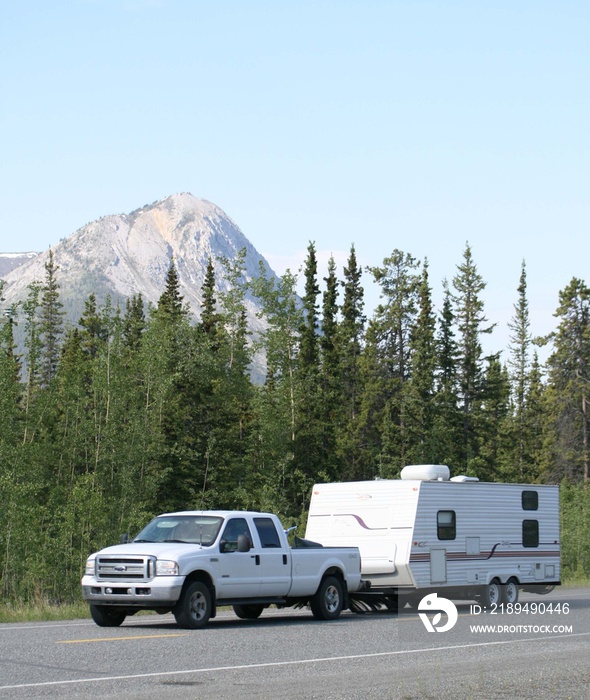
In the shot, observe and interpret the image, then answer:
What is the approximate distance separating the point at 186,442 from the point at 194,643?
46.1 meters

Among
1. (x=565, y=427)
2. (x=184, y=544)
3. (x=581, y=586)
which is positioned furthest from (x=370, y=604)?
(x=565, y=427)

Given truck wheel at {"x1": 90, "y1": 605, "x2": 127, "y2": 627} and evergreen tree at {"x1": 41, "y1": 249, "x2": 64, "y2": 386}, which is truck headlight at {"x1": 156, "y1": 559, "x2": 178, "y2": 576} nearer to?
truck wheel at {"x1": 90, "y1": 605, "x2": 127, "y2": 627}

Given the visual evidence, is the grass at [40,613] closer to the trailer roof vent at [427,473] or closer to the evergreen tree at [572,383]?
the trailer roof vent at [427,473]

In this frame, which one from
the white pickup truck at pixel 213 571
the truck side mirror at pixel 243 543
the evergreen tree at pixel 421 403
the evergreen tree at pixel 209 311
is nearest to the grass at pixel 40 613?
the white pickup truck at pixel 213 571

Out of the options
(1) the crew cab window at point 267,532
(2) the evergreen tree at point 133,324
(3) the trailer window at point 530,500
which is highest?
(2) the evergreen tree at point 133,324

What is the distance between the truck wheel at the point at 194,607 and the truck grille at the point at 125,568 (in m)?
0.69

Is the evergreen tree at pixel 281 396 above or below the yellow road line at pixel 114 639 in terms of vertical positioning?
above

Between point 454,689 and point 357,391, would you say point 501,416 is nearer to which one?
point 357,391

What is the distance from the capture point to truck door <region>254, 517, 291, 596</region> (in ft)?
61.0

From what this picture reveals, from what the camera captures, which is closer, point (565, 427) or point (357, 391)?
point (565, 427)

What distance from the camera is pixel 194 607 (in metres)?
17.3

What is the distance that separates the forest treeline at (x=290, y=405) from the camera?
45844mm

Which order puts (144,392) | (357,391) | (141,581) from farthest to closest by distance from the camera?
(357,391)
(144,392)
(141,581)

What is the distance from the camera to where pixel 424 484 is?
21.8 m
